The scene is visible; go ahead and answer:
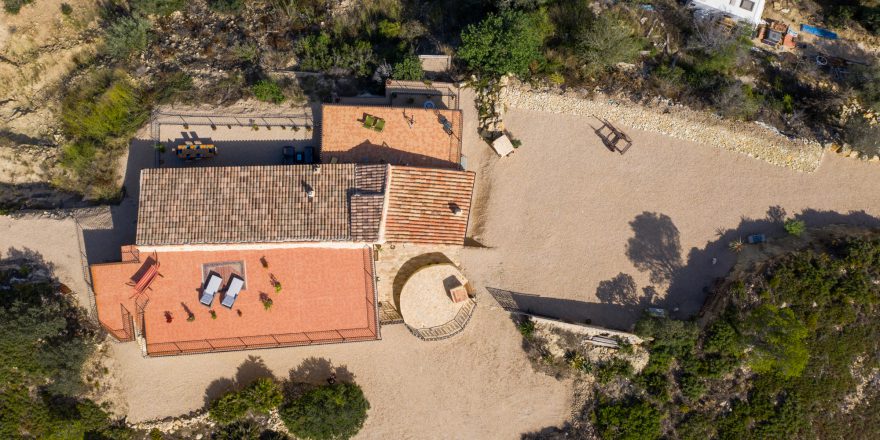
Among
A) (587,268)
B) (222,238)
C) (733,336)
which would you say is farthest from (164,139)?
(733,336)

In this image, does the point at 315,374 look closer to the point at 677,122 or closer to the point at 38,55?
the point at 677,122

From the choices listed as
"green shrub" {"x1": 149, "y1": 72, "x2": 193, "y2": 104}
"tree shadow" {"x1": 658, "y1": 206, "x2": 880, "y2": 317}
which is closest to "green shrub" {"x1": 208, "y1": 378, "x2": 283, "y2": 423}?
"green shrub" {"x1": 149, "y1": 72, "x2": 193, "y2": 104}

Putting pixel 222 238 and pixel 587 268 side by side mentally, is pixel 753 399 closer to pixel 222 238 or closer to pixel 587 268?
pixel 587 268

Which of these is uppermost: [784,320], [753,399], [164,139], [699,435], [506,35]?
[506,35]

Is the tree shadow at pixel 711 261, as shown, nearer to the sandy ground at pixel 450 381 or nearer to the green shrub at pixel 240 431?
the sandy ground at pixel 450 381

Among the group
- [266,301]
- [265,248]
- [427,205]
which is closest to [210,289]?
[266,301]

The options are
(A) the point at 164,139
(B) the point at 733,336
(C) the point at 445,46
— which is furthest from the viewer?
(C) the point at 445,46

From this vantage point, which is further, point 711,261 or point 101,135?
point 711,261
